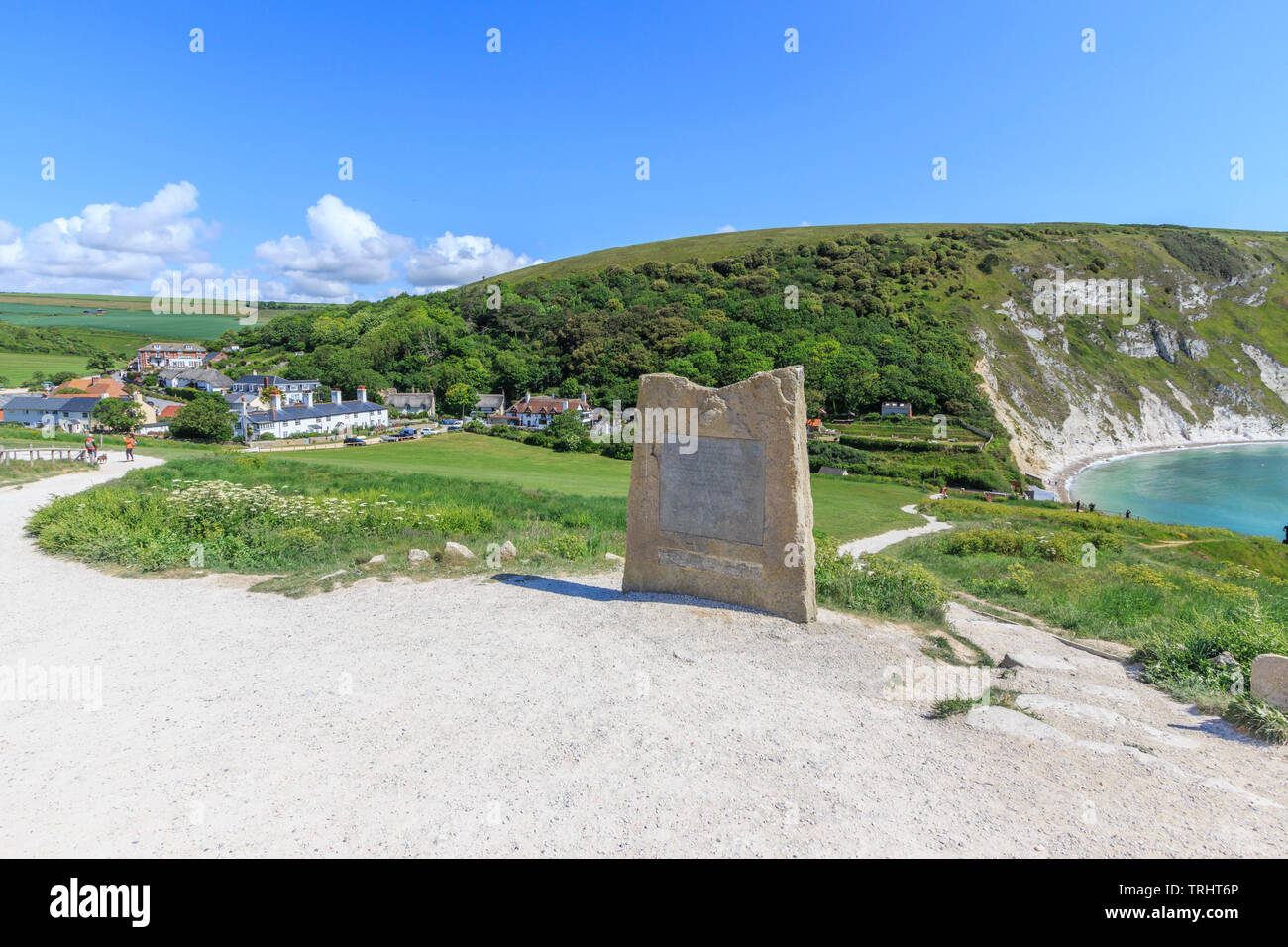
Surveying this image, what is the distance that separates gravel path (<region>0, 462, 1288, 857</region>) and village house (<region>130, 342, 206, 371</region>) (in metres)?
124

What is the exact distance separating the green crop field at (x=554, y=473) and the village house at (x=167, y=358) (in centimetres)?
7548

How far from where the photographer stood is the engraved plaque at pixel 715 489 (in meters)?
10.5

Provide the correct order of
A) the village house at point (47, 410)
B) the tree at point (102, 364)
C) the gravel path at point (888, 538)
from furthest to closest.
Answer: the tree at point (102, 364) < the village house at point (47, 410) < the gravel path at point (888, 538)

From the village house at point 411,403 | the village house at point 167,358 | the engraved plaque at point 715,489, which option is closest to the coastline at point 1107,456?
the engraved plaque at point 715,489

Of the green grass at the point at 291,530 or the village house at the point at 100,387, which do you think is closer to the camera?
the green grass at the point at 291,530

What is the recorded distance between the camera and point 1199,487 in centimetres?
6969

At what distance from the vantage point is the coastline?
6940 cm

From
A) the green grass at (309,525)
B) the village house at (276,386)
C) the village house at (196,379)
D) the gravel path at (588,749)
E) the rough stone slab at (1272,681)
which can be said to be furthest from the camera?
the village house at (196,379)

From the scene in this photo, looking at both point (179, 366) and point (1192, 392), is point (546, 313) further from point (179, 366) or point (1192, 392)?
point (1192, 392)

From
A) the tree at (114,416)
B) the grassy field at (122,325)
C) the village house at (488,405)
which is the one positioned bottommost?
the tree at (114,416)

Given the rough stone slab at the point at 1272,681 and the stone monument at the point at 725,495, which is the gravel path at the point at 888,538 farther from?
the rough stone slab at the point at 1272,681

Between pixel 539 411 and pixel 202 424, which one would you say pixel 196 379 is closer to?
pixel 202 424

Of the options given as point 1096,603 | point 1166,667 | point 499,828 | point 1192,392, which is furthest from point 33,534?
point 1192,392

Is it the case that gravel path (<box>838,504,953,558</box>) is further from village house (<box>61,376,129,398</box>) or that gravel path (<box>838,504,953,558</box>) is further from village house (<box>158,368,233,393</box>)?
village house (<box>158,368,233,393</box>)
